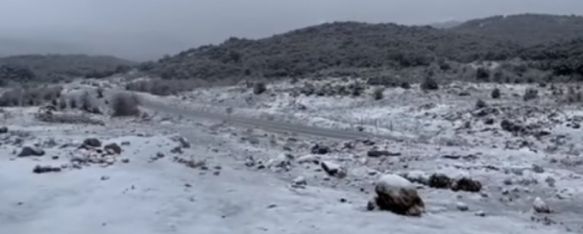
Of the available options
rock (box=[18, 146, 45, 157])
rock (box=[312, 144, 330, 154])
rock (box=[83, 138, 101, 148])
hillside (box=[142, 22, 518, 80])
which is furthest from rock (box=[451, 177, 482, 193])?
hillside (box=[142, 22, 518, 80])

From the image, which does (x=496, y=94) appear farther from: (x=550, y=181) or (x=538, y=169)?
(x=550, y=181)

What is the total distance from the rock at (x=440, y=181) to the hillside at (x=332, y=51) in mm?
38173

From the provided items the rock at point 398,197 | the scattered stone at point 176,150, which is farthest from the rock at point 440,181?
the scattered stone at point 176,150

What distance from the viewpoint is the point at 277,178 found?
16.8 meters

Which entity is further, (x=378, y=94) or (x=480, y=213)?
(x=378, y=94)

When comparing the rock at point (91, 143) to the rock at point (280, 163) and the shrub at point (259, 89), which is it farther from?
the shrub at point (259, 89)

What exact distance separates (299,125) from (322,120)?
66.1 inches

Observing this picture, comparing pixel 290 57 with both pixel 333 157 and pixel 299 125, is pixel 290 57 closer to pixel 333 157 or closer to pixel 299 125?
pixel 299 125

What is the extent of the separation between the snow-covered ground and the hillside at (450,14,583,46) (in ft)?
216

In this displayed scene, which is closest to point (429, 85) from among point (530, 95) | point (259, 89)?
point (530, 95)

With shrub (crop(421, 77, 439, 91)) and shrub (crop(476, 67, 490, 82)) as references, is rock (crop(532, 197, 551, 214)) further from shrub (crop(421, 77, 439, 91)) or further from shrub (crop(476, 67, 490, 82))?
shrub (crop(476, 67, 490, 82))

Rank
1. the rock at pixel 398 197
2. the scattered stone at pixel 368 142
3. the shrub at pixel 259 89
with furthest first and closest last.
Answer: the shrub at pixel 259 89, the scattered stone at pixel 368 142, the rock at pixel 398 197

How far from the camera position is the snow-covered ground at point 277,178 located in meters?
12.8

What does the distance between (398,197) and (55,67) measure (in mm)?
118259
